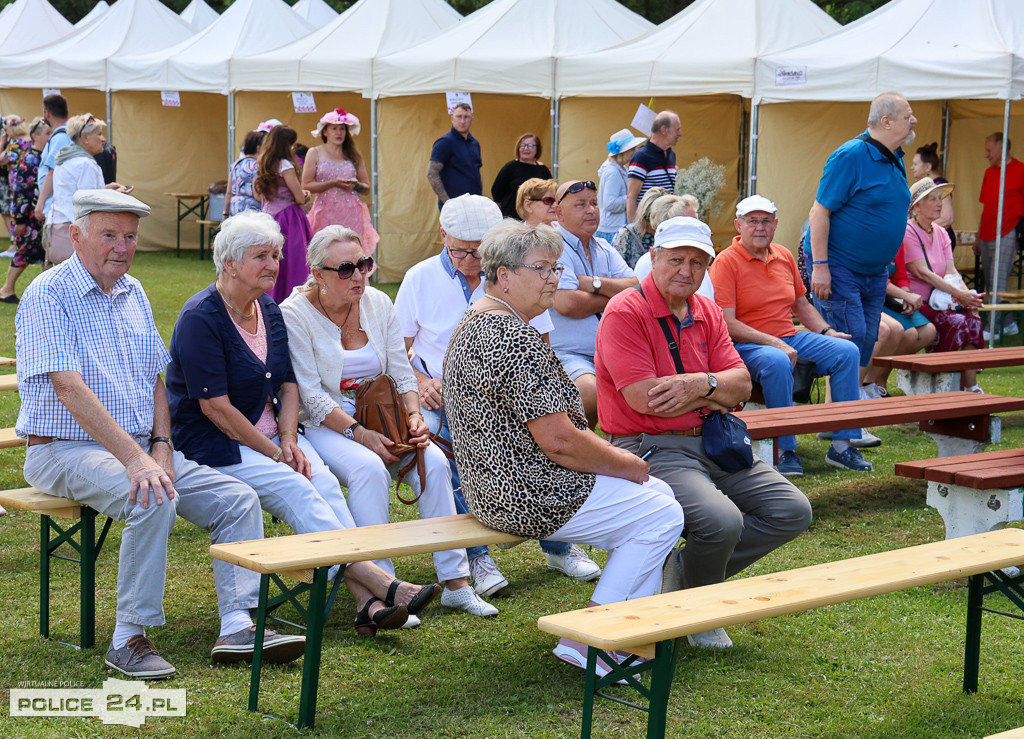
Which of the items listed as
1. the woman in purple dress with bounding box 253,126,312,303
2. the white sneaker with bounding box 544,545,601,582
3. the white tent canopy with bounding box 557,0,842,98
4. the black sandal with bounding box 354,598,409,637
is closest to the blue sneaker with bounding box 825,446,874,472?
the white sneaker with bounding box 544,545,601,582

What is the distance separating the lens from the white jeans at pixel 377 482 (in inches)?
168

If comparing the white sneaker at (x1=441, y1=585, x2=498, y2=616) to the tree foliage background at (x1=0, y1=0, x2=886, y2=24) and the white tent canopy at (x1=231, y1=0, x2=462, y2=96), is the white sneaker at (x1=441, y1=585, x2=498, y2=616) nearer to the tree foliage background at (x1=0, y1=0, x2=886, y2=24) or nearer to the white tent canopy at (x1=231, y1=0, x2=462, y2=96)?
the white tent canopy at (x1=231, y1=0, x2=462, y2=96)

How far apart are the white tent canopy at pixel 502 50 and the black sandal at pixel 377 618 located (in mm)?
9720

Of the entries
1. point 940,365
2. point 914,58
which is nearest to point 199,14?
point 914,58

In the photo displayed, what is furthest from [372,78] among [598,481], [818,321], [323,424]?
[598,481]

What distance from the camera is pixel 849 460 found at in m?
6.46

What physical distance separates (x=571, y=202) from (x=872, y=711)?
2927 mm

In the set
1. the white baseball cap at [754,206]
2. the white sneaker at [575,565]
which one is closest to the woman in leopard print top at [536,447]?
the white sneaker at [575,565]

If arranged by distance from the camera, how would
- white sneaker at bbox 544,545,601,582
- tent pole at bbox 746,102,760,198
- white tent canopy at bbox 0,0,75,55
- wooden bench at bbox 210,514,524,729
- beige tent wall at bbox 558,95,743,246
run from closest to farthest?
wooden bench at bbox 210,514,524,729, white sneaker at bbox 544,545,601,582, tent pole at bbox 746,102,760,198, beige tent wall at bbox 558,95,743,246, white tent canopy at bbox 0,0,75,55

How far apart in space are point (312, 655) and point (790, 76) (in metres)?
8.57

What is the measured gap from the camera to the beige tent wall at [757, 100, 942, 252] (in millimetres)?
12016

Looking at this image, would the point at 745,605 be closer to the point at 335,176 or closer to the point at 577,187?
the point at 577,187

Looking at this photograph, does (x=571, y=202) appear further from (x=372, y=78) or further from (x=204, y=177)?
(x=204, y=177)

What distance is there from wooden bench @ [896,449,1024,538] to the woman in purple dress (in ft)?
16.0
